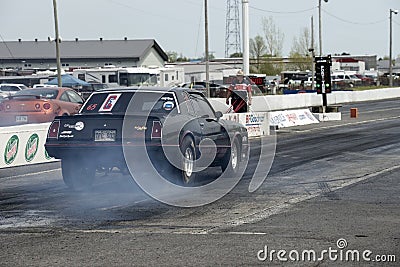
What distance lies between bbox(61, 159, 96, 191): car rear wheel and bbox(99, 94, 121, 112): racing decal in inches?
38.3

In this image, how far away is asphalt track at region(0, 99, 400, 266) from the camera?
7.25 m

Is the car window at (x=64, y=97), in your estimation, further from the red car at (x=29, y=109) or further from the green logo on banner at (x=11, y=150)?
the green logo on banner at (x=11, y=150)

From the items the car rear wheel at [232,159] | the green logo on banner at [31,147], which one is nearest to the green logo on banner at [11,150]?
the green logo on banner at [31,147]

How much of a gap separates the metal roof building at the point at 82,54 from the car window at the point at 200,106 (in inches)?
3035

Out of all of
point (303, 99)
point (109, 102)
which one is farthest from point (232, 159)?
point (303, 99)

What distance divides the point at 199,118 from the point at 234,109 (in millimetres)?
12430

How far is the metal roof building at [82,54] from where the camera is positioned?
92.1 meters

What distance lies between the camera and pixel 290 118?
28.3 m

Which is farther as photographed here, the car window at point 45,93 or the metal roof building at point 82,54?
the metal roof building at point 82,54

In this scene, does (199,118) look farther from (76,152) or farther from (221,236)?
(221,236)

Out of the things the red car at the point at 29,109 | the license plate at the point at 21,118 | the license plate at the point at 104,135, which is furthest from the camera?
the license plate at the point at 21,118

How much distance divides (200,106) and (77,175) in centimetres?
241

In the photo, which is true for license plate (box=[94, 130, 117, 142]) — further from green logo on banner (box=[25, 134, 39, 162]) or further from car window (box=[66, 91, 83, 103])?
car window (box=[66, 91, 83, 103])

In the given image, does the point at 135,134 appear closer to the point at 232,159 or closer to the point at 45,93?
the point at 232,159
